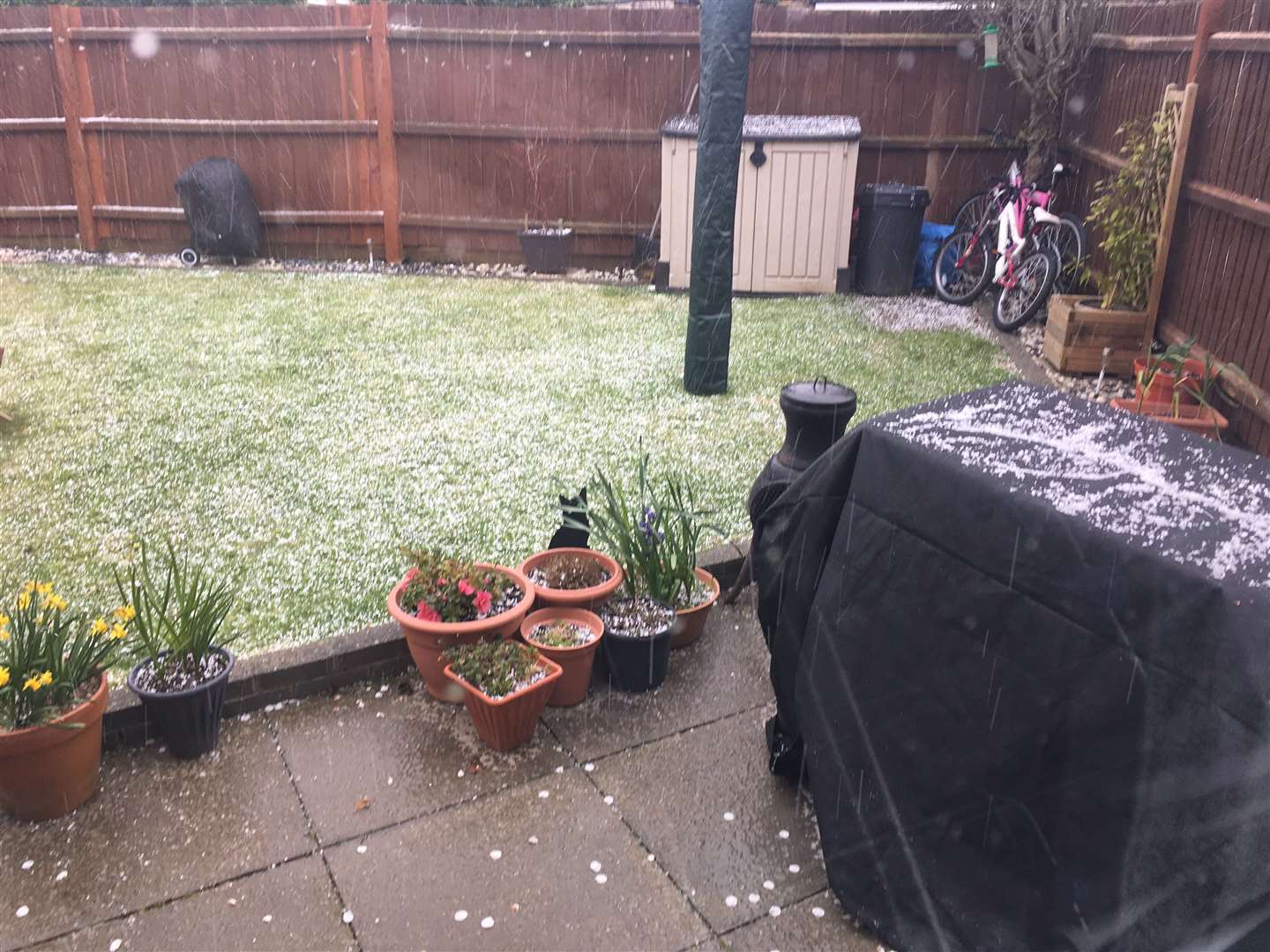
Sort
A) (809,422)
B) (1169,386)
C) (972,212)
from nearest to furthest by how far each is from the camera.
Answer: (809,422), (1169,386), (972,212)

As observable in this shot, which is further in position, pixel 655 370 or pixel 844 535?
pixel 655 370

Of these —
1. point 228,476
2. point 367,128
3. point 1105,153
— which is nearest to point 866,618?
point 228,476

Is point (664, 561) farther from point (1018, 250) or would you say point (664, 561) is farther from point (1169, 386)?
point (1018, 250)

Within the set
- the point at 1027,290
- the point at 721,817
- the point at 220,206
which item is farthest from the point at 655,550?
the point at 220,206

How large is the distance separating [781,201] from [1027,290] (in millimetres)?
2023

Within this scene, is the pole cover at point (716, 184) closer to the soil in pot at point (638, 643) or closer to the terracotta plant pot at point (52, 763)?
the soil in pot at point (638, 643)

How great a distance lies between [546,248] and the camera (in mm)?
9016

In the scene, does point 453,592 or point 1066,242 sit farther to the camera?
point 1066,242

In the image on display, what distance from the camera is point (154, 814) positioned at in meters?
2.52

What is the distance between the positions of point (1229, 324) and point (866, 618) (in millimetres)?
3972

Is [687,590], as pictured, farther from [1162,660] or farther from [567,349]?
[567,349]

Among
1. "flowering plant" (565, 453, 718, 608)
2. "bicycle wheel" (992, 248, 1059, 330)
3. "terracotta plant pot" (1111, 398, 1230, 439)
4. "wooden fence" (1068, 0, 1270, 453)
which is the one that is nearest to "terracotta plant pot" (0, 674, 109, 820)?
"flowering plant" (565, 453, 718, 608)

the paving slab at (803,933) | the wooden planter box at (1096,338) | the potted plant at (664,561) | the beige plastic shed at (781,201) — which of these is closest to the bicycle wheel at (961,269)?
the beige plastic shed at (781,201)

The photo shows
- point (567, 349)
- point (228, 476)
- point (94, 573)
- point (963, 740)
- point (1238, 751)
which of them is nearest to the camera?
point (1238, 751)
